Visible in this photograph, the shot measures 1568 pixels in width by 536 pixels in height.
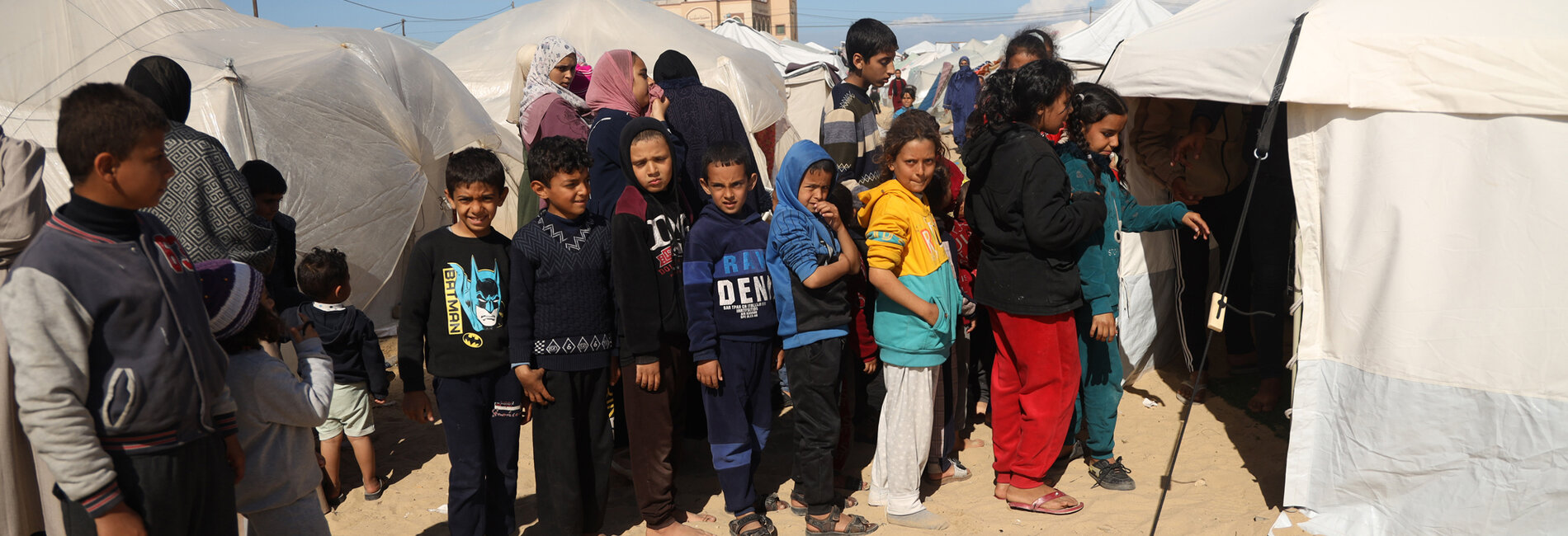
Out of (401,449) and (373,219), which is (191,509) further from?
(373,219)

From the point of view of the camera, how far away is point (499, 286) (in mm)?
3150

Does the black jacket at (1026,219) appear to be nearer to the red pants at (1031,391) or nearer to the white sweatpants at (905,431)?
the red pants at (1031,391)

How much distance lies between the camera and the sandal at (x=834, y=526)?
3.39 meters

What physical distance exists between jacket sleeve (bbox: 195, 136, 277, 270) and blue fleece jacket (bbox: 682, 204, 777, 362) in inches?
59.6

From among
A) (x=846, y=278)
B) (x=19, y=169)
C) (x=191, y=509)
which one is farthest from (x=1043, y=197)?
(x=19, y=169)

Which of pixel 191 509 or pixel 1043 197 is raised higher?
pixel 1043 197

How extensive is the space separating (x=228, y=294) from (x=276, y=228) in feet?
6.13

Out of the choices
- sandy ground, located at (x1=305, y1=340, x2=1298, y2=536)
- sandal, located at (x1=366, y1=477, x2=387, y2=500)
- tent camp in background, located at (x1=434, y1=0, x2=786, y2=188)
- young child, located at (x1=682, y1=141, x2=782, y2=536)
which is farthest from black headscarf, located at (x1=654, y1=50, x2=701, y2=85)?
tent camp in background, located at (x1=434, y1=0, x2=786, y2=188)

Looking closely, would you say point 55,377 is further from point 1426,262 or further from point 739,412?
point 1426,262

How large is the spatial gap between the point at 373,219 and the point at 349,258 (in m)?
0.33

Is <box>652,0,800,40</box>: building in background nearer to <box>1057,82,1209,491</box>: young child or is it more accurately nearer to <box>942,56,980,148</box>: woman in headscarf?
<box>942,56,980,148</box>: woman in headscarf

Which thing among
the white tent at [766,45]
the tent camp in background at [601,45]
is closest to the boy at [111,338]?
the tent camp in background at [601,45]

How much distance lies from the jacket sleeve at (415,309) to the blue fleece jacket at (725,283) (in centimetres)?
89

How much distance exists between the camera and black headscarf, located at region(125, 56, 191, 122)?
3.11 metres
